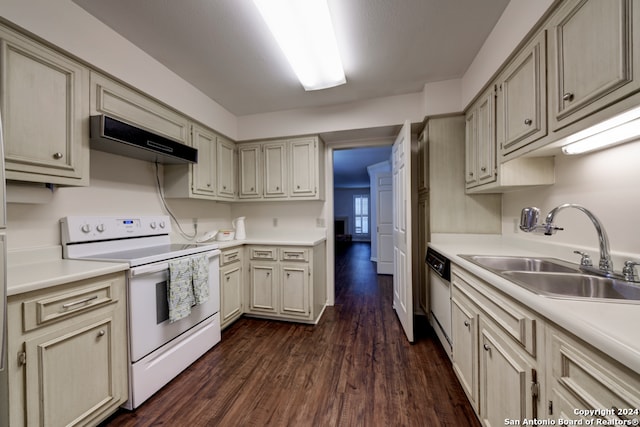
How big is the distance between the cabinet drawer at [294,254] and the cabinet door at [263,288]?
15cm

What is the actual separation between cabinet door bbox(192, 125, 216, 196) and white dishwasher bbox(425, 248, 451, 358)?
2352mm

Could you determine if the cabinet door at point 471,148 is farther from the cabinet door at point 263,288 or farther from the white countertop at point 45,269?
the white countertop at point 45,269

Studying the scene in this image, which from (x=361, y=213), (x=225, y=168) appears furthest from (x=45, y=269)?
(x=361, y=213)

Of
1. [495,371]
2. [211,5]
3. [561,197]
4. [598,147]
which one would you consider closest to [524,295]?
[495,371]

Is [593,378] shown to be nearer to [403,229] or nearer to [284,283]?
[403,229]

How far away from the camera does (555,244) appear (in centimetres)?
150

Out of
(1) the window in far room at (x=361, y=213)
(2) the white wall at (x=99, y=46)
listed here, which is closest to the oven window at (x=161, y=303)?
(2) the white wall at (x=99, y=46)

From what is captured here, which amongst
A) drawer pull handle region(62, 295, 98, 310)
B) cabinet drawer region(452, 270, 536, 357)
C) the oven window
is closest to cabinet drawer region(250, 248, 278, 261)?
the oven window

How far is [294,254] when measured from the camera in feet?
8.21

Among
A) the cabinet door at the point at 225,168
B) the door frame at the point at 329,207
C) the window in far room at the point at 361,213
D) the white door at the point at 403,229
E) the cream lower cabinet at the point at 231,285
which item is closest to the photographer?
the white door at the point at 403,229

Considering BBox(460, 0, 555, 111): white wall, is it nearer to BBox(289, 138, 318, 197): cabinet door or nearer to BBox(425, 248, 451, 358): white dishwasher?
BBox(425, 248, 451, 358): white dishwasher

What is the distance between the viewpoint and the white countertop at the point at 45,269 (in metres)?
1.01

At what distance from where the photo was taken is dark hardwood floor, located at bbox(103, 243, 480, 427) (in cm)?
135

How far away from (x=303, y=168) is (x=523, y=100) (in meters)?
2.00
